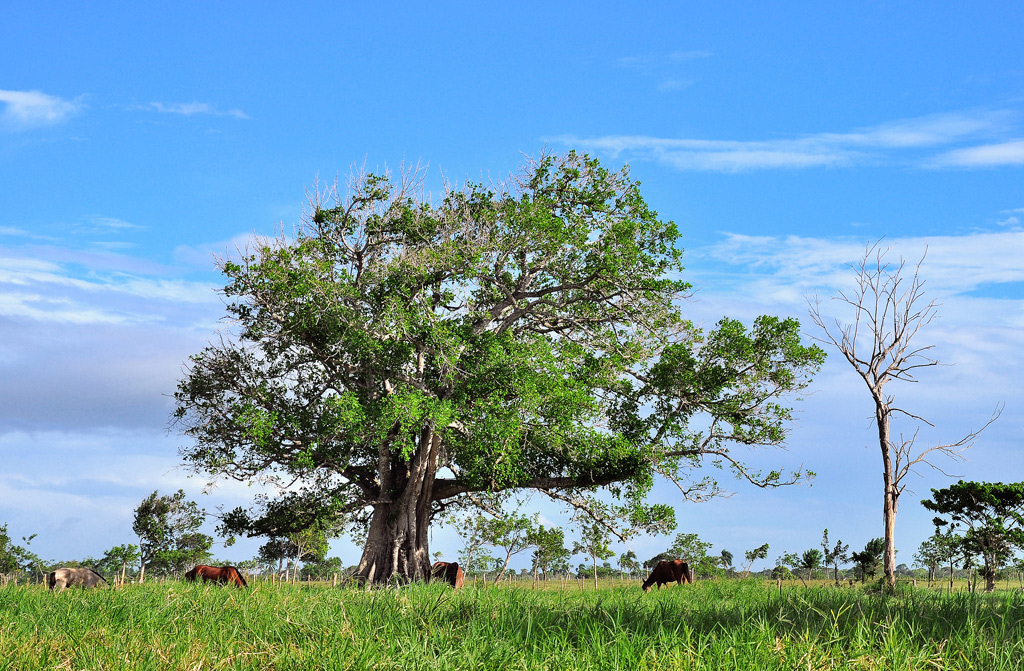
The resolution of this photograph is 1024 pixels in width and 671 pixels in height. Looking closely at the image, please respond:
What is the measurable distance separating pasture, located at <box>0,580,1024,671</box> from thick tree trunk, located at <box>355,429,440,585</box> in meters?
11.7

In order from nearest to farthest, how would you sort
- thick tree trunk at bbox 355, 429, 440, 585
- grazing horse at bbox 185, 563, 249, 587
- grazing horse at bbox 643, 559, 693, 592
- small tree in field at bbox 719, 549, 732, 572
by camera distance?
1. grazing horse at bbox 185, 563, 249, 587
2. grazing horse at bbox 643, 559, 693, 592
3. thick tree trunk at bbox 355, 429, 440, 585
4. small tree in field at bbox 719, 549, 732, 572

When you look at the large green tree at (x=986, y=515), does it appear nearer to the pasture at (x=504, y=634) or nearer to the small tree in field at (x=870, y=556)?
the small tree in field at (x=870, y=556)

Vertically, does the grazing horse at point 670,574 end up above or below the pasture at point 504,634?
below

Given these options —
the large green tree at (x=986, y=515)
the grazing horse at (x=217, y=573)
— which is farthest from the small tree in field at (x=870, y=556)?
the grazing horse at (x=217, y=573)

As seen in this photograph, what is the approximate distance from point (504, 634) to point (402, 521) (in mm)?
14845

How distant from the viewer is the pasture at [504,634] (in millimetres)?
6938

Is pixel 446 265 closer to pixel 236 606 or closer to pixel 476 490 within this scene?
pixel 476 490

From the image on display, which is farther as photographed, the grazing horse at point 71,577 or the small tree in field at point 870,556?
the small tree in field at point 870,556

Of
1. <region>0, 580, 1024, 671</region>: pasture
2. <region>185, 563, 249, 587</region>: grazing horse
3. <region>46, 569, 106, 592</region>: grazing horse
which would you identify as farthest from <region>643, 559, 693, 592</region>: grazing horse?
<region>46, 569, 106, 592</region>: grazing horse

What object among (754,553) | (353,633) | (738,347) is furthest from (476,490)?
(754,553)

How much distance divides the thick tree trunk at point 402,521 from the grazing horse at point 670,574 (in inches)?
241

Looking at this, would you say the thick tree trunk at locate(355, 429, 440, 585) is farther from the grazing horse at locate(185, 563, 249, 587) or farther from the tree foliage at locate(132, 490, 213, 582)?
the tree foliage at locate(132, 490, 213, 582)

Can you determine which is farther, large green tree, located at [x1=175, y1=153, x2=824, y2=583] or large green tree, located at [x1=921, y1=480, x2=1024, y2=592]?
large green tree, located at [x1=921, y1=480, x2=1024, y2=592]

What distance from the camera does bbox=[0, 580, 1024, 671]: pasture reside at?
6938mm
